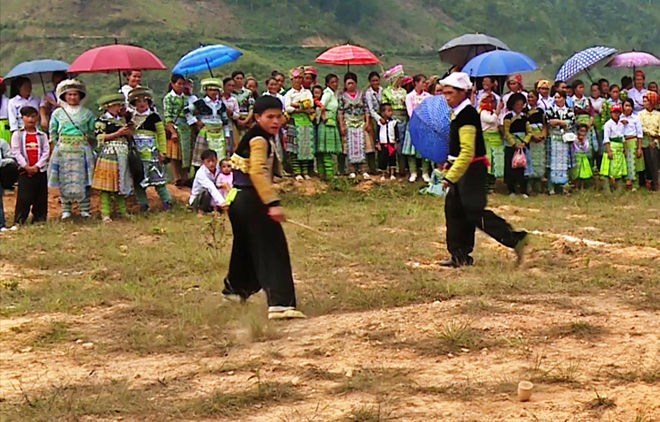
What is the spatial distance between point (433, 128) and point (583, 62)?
6.30 m

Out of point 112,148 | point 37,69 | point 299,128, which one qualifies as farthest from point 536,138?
point 37,69

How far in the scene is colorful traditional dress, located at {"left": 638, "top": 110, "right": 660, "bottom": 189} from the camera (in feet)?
44.5

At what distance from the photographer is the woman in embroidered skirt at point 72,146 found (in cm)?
1051

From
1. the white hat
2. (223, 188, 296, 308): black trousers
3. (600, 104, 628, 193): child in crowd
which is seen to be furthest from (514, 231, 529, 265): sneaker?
(600, 104, 628, 193): child in crowd

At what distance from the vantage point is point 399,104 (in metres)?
13.5

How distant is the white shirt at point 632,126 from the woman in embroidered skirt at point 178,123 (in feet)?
19.8

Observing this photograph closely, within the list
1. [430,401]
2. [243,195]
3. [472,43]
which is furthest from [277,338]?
[472,43]

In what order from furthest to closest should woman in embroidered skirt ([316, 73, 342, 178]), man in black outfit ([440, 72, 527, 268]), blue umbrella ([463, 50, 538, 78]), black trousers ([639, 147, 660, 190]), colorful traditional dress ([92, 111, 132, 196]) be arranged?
1. black trousers ([639, 147, 660, 190])
2. woman in embroidered skirt ([316, 73, 342, 178])
3. blue umbrella ([463, 50, 538, 78])
4. colorful traditional dress ([92, 111, 132, 196])
5. man in black outfit ([440, 72, 527, 268])

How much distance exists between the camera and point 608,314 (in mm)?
6070

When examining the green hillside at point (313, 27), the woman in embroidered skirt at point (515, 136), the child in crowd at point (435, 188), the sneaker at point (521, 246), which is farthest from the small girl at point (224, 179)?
the green hillside at point (313, 27)

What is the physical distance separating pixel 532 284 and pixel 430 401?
108 inches

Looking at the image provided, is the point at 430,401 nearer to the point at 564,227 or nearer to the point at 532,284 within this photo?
the point at 532,284

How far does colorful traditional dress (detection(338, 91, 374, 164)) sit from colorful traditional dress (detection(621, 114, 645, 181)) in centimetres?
365

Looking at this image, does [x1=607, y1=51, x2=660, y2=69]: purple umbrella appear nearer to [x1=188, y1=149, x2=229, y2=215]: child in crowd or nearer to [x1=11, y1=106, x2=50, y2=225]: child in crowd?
[x1=188, y1=149, x2=229, y2=215]: child in crowd
